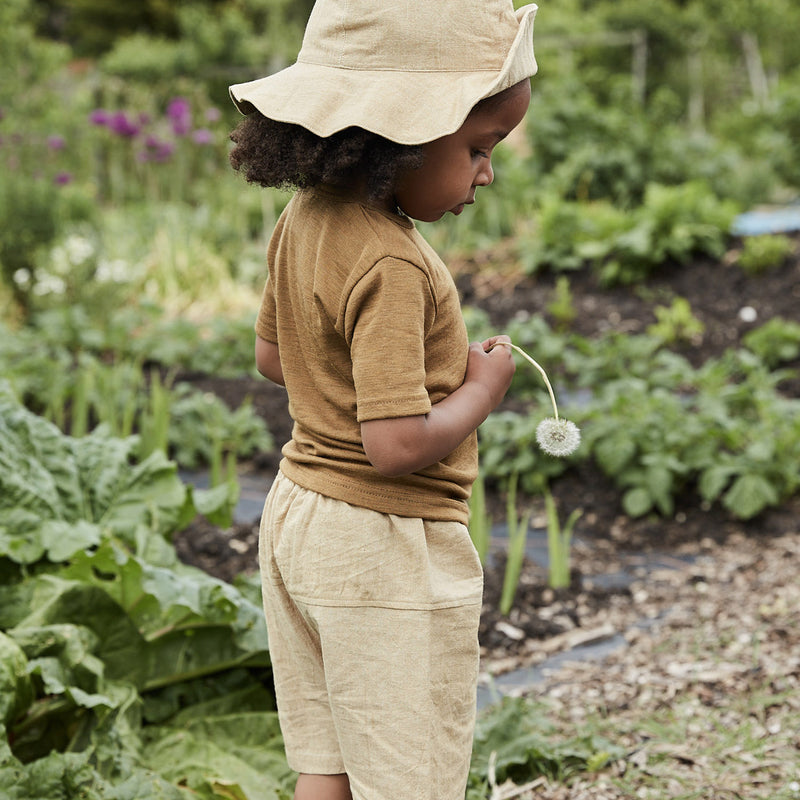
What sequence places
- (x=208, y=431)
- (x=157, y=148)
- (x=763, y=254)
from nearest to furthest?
(x=208, y=431) → (x=763, y=254) → (x=157, y=148)

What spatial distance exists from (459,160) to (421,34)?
7.2 inches

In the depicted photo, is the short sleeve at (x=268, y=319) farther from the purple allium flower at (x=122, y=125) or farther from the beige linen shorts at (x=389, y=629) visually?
the purple allium flower at (x=122, y=125)

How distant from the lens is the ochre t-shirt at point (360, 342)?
1514 millimetres

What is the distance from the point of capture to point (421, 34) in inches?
60.2

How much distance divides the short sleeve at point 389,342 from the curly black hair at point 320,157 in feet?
0.40

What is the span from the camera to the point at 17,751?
237 cm

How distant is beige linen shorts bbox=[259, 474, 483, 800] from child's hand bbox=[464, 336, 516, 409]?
230 mm

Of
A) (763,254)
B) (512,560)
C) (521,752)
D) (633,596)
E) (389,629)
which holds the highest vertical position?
(389,629)

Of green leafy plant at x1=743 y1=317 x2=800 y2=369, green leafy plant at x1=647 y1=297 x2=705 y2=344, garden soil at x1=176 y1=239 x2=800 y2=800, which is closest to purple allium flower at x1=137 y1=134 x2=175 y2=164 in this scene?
garden soil at x1=176 y1=239 x2=800 y2=800

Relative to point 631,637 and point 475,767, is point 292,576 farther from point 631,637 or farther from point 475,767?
point 631,637

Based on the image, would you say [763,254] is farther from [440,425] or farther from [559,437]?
[440,425]

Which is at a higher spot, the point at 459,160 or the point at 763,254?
the point at 459,160

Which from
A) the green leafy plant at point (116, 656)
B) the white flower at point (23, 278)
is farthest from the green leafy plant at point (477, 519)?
the white flower at point (23, 278)

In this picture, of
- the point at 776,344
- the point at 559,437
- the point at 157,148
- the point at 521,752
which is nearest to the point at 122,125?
the point at 157,148
